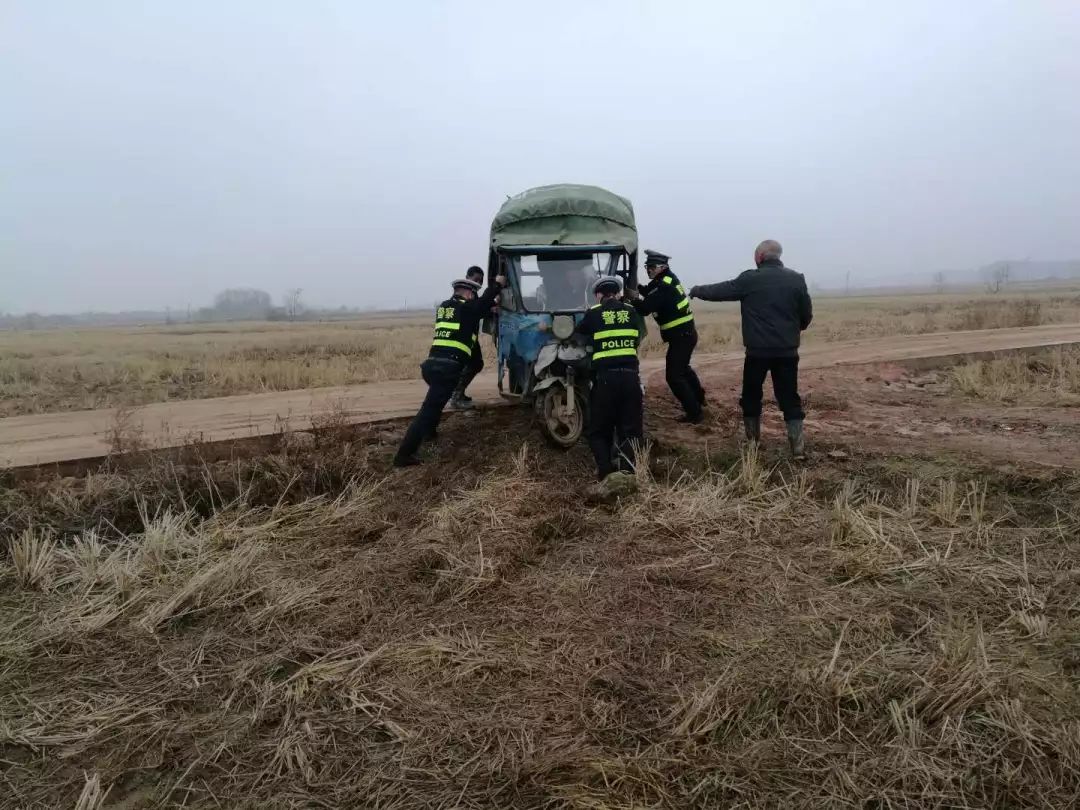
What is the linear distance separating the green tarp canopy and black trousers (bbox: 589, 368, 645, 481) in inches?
96.3

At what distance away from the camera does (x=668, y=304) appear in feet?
26.3

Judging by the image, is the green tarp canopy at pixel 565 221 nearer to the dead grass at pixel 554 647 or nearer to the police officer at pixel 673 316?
the police officer at pixel 673 316

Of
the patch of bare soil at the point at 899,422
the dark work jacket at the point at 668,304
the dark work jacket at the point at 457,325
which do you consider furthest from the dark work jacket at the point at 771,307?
the dark work jacket at the point at 457,325

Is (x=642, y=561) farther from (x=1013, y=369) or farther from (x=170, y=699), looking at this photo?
(x=1013, y=369)

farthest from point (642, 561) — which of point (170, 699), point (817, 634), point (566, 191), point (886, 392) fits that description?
point (886, 392)

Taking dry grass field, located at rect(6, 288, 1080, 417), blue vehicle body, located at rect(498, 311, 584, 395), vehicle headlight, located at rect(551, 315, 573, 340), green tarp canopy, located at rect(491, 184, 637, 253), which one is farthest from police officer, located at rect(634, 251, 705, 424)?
dry grass field, located at rect(6, 288, 1080, 417)

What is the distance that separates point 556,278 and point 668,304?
1.30m

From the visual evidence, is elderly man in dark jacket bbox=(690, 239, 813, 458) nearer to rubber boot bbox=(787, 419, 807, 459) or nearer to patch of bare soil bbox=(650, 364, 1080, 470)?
rubber boot bbox=(787, 419, 807, 459)

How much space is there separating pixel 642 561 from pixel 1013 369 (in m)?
9.91

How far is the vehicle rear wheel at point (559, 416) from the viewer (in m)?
7.12

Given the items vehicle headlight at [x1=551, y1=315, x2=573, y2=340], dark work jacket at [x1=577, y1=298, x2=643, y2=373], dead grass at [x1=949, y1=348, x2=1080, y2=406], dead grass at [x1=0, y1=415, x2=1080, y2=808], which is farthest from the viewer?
dead grass at [x1=949, y1=348, x2=1080, y2=406]

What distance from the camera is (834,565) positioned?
4.48 meters

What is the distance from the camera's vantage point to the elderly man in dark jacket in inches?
267

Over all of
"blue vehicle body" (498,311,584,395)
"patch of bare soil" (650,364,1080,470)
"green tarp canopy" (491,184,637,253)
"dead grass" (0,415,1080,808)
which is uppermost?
"green tarp canopy" (491,184,637,253)
